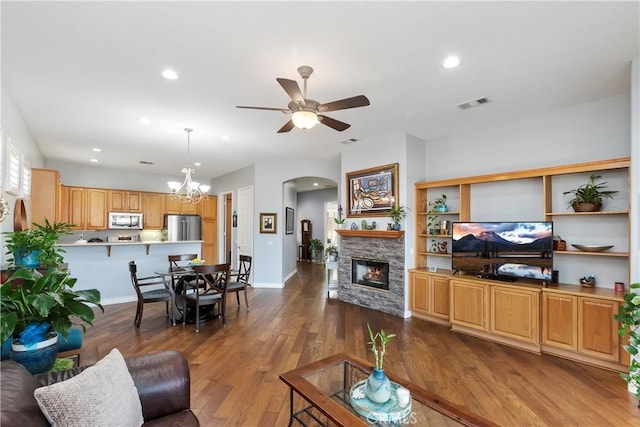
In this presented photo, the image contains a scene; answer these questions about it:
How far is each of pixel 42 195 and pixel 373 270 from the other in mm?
5057

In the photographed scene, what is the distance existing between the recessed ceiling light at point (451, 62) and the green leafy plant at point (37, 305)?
3.24 meters

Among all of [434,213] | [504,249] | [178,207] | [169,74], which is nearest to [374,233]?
[434,213]

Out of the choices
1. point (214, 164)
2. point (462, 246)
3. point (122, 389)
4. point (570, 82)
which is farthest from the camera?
point (214, 164)

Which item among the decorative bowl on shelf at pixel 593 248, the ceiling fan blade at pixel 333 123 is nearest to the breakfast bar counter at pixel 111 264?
the ceiling fan blade at pixel 333 123

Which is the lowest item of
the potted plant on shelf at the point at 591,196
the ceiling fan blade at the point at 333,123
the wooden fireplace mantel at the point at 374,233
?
the wooden fireplace mantel at the point at 374,233

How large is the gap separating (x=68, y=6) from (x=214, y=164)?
5207mm

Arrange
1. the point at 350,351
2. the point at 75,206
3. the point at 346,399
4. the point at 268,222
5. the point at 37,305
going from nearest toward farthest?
the point at 37,305, the point at 346,399, the point at 350,351, the point at 268,222, the point at 75,206

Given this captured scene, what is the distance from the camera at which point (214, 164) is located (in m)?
7.16

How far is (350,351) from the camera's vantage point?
11.5 ft

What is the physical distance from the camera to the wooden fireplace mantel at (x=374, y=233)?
4758 millimetres

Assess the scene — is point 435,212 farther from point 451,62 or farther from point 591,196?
point 451,62

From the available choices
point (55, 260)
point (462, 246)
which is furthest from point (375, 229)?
point (55, 260)

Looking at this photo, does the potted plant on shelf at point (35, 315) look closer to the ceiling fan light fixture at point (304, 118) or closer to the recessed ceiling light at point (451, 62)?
the ceiling fan light fixture at point (304, 118)

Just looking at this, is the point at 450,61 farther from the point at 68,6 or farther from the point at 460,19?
the point at 68,6
